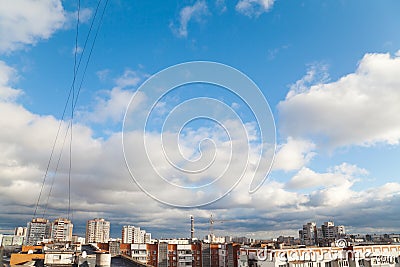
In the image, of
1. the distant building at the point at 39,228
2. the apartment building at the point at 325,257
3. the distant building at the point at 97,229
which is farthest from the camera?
the distant building at the point at 97,229

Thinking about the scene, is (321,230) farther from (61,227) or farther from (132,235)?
(61,227)

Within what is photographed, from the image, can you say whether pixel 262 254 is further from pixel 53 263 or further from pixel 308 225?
pixel 308 225

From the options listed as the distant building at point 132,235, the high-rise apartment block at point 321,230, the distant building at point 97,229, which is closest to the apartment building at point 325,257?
the high-rise apartment block at point 321,230

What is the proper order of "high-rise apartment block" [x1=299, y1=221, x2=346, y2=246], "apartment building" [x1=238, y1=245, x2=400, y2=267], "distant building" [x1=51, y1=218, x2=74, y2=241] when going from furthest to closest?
"distant building" [x1=51, y1=218, x2=74, y2=241]
"high-rise apartment block" [x1=299, y1=221, x2=346, y2=246]
"apartment building" [x1=238, y1=245, x2=400, y2=267]

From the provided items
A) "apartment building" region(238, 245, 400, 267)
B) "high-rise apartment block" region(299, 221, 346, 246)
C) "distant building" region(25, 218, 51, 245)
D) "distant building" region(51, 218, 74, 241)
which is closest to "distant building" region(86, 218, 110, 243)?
"distant building" region(51, 218, 74, 241)

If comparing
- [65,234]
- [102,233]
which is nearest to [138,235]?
[102,233]

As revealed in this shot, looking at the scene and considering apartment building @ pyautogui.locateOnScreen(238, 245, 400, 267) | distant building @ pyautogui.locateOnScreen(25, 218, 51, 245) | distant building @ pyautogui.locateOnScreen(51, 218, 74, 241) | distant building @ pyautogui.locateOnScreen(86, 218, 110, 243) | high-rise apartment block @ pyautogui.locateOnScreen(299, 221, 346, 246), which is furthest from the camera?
distant building @ pyautogui.locateOnScreen(86, 218, 110, 243)

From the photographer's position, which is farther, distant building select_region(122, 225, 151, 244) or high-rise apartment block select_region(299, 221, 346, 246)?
distant building select_region(122, 225, 151, 244)

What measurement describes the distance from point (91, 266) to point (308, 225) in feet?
330

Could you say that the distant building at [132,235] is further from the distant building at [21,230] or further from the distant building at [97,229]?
the distant building at [21,230]

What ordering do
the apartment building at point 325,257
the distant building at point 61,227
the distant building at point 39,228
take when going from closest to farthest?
1. the apartment building at point 325,257
2. the distant building at point 39,228
3. the distant building at point 61,227

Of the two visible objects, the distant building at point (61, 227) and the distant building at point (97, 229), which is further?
the distant building at point (97, 229)

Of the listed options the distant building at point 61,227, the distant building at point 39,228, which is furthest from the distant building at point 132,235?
the distant building at point 39,228

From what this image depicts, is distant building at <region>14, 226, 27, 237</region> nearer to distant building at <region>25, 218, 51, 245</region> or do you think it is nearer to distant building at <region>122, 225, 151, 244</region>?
distant building at <region>25, 218, 51, 245</region>
